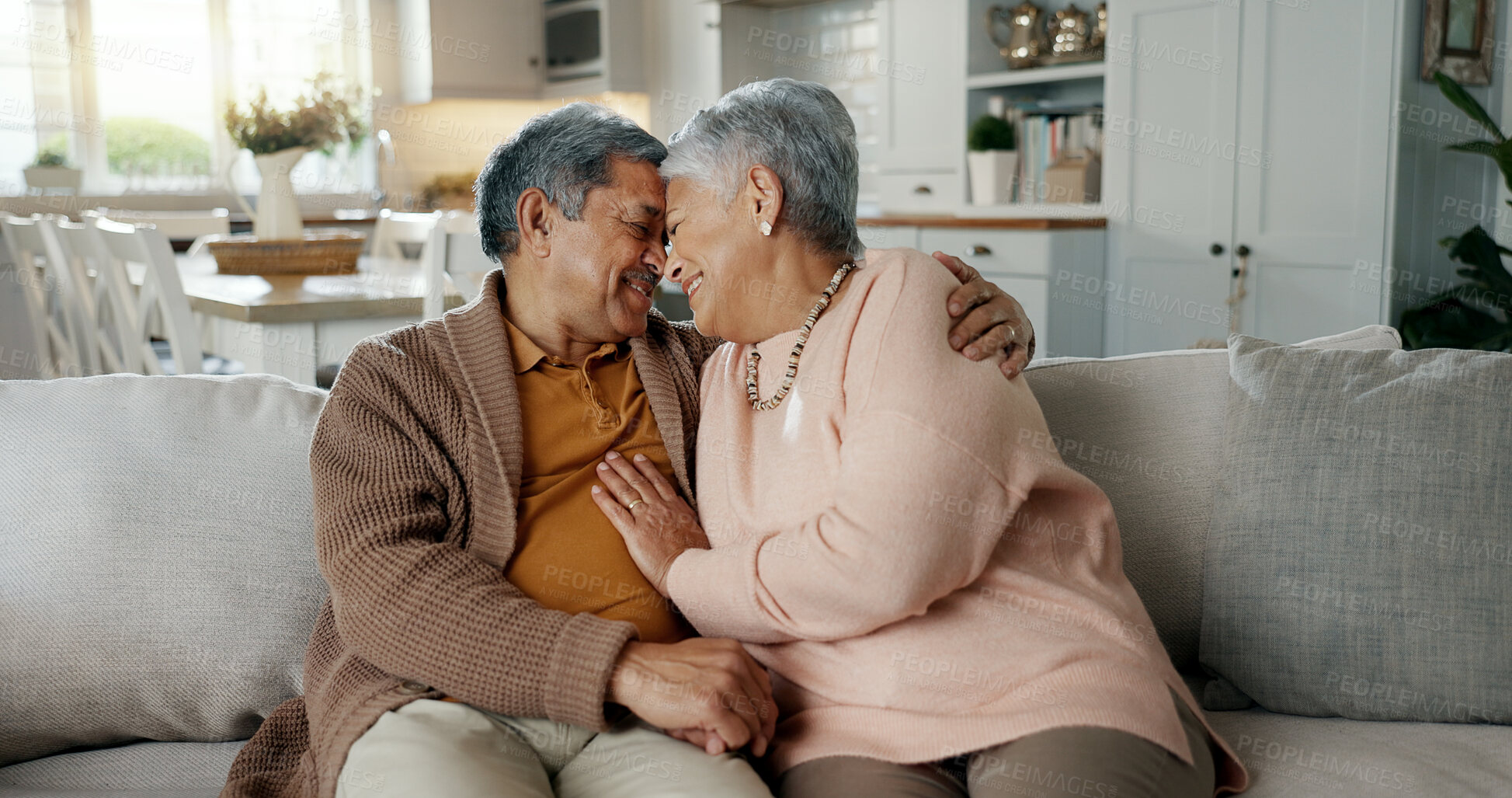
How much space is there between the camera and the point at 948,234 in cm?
429

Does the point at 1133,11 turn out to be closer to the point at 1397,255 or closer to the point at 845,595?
the point at 1397,255

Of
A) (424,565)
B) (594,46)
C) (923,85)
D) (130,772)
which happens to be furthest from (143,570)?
(594,46)

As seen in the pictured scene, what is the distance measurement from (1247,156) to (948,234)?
1.07m

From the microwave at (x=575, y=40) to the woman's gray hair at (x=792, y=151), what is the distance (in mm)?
5106

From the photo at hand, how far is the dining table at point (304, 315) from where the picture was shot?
103 inches

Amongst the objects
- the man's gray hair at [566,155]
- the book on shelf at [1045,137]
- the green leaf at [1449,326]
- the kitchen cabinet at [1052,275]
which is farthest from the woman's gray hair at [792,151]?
the book on shelf at [1045,137]

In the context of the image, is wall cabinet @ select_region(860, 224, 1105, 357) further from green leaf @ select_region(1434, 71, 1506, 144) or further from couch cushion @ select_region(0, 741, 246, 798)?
couch cushion @ select_region(0, 741, 246, 798)

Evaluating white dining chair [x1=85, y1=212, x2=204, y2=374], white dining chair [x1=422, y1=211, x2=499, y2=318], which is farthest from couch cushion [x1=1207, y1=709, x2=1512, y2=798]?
white dining chair [x1=85, y1=212, x2=204, y2=374]

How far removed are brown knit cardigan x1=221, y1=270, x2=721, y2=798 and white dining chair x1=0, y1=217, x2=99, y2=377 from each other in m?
2.44

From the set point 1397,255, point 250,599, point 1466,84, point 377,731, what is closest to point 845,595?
point 377,731

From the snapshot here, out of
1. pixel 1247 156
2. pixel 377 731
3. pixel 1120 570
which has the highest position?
pixel 1247 156

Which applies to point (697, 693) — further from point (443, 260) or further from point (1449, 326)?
point (1449, 326)

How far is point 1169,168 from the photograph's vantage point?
151 inches

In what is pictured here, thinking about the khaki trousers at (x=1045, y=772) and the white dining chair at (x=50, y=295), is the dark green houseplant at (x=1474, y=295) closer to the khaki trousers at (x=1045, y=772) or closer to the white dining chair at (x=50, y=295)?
the khaki trousers at (x=1045, y=772)
